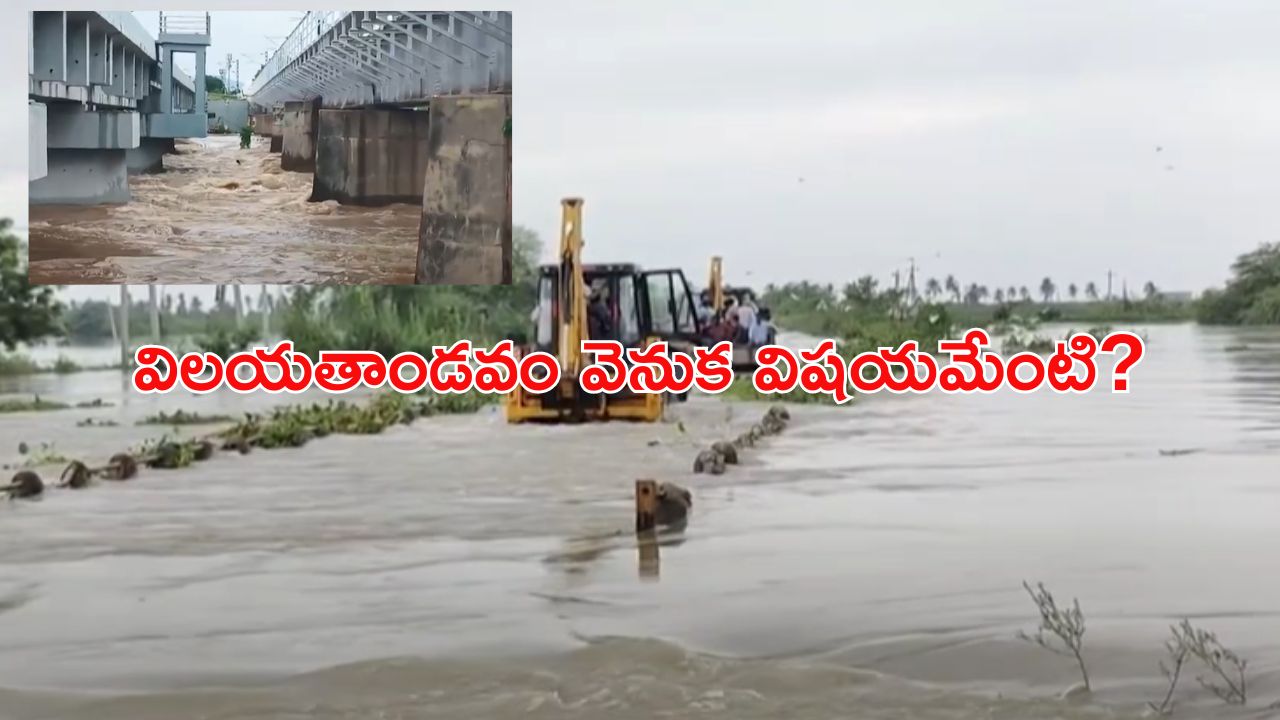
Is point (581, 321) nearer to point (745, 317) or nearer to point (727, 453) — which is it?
point (727, 453)

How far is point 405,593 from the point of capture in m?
5.09

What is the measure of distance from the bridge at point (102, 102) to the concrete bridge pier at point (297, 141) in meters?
0.65

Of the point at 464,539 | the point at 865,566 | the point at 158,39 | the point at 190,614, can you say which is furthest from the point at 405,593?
the point at 158,39

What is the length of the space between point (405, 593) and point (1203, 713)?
8.27 ft

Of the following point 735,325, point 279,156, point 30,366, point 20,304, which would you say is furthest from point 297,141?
point 30,366

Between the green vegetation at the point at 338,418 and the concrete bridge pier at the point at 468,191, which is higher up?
the concrete bridge pier at the point at 468,191

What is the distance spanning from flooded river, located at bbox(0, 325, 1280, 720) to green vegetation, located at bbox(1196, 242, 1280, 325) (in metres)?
5.32

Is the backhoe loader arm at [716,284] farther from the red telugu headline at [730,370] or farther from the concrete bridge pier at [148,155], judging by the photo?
the concrete bridge pier at [148,155]

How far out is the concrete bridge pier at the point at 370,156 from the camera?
893cm

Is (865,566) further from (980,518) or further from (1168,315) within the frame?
(1168,315)

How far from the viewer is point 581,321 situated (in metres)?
10.2

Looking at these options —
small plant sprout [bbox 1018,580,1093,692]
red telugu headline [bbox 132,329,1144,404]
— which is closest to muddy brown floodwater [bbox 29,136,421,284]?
red telugu headline [bbox 132,329,1144,404]

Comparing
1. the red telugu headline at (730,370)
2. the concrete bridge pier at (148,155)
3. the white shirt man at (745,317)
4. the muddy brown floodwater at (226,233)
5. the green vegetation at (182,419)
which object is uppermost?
the concrete bridge pier at (148,155)

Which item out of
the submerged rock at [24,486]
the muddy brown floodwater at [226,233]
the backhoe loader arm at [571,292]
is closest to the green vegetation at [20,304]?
the muddy brown floodwater at [226,233]
